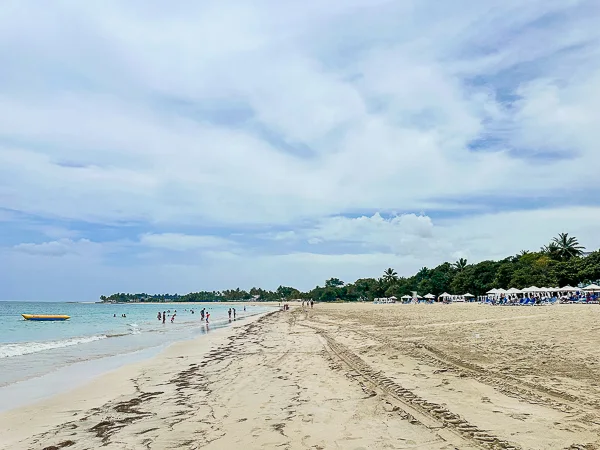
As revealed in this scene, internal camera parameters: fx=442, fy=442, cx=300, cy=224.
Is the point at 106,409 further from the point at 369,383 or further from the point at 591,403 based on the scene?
the point at 591,403

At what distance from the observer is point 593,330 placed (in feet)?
49.3

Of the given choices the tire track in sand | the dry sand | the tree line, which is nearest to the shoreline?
the dry sand

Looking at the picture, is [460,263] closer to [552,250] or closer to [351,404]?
[552,250]

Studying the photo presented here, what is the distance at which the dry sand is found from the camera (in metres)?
5.88

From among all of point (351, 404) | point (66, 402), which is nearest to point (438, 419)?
point (351, 404)

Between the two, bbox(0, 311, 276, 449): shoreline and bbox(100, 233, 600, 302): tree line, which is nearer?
bbox(0, 311, 276, 449): shoreline

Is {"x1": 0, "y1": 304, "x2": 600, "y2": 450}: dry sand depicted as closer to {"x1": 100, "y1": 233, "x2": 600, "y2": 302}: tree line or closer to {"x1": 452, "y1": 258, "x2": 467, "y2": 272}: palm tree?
{"x1": 100, "y1": 233, "x2": 600, "y2": 302}: tree line

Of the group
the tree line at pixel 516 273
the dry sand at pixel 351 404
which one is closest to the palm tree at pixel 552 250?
the tree line at pixel 516 273

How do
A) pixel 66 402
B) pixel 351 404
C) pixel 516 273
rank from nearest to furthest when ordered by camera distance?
pixel 351 404 < pixel 66 402 < pixel 516 273

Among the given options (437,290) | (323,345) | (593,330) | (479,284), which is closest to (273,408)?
(323,345)

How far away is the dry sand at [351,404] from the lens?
5879 mm

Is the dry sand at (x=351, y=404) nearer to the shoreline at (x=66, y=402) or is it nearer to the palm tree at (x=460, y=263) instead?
the shoreline at (x=66, y=402)

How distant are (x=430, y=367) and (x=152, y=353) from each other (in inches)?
530

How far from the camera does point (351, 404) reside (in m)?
7.66
